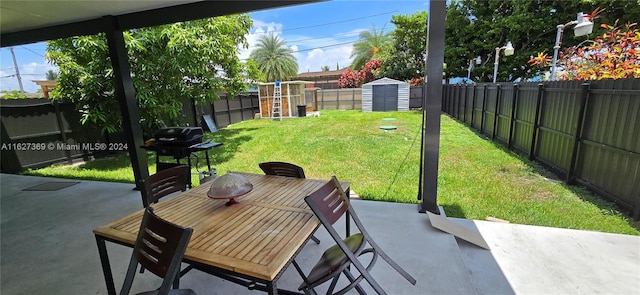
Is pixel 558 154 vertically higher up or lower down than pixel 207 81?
lower down

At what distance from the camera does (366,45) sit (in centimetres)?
2523

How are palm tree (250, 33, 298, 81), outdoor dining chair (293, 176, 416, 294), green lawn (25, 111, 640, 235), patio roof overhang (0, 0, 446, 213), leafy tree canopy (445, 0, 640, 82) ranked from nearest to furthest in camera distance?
outdoor dining chair (293, 176, 416, 294)
patio roof overhang (0, 0, 446, 213)
green lawn (25, 111, 640, 235)
leafy tree canopy (445, 0, 640, 82)
palm tree (250, 33, 298, 81)

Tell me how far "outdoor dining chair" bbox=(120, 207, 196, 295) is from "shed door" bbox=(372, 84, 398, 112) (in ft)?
45.9

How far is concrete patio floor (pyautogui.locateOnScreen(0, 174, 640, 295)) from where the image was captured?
189cm

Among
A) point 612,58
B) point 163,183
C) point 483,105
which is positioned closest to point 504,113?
point 483,105

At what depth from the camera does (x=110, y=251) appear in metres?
2.38

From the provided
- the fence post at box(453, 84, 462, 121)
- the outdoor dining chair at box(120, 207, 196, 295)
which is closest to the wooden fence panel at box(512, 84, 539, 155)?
the fence post at box(453, 84, 462, 121)

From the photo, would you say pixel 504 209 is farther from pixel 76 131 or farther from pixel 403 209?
pixel 76 131

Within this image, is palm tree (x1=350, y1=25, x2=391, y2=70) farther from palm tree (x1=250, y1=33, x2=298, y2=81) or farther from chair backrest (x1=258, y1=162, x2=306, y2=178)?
chair backrest (x1=258, y1=162, x2=306, y2=178)

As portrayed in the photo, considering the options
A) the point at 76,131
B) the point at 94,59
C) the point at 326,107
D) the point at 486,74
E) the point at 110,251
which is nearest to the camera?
the point at 110,251

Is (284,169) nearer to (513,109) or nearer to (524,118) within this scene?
(524,118)

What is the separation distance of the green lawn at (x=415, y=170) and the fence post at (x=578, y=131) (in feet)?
0.73

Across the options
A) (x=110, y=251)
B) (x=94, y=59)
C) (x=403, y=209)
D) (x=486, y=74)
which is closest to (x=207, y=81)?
(x=94, y=59)

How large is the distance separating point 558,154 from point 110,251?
5.65m
